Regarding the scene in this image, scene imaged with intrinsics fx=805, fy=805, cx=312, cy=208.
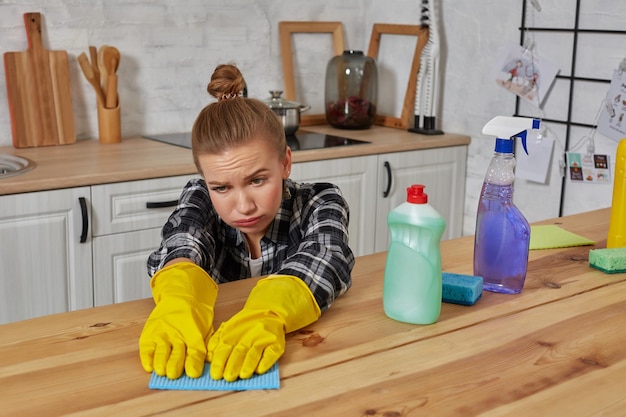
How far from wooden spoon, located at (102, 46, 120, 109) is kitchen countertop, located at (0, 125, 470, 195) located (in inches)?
6.3

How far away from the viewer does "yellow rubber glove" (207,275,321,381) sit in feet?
3.61

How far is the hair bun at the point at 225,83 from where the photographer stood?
4.96 feet

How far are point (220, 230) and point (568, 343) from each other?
0.76 m

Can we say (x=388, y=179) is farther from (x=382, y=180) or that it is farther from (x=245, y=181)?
(x=245, y=181)

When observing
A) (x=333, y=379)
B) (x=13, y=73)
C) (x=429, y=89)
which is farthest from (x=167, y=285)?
(x=429, y=89)

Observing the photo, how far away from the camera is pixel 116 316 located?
1324 millimetres

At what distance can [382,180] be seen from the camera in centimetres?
308

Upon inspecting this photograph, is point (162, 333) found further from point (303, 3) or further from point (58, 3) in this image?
point (303, 3)

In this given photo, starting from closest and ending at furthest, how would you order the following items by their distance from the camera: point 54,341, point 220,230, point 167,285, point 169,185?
1. point 54,341
2. point 167,285
3. point 220,230
4. point 169,185

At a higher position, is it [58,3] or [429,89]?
[58,3]

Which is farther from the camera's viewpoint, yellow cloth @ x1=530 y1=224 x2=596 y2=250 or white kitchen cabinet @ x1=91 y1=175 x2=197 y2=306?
white kitchen cabinet @ x1=91 y1=175 x2=197 y2=306

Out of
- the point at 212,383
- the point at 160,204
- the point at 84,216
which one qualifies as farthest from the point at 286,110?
the point at 212,383

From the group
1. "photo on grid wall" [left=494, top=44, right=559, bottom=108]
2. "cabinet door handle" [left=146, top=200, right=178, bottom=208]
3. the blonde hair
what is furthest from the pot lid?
the blonde hair

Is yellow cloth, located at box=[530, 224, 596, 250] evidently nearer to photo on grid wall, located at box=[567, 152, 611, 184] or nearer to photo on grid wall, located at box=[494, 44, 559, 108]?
photo on grid wall, located at box=[567, 152, 611, 184]
